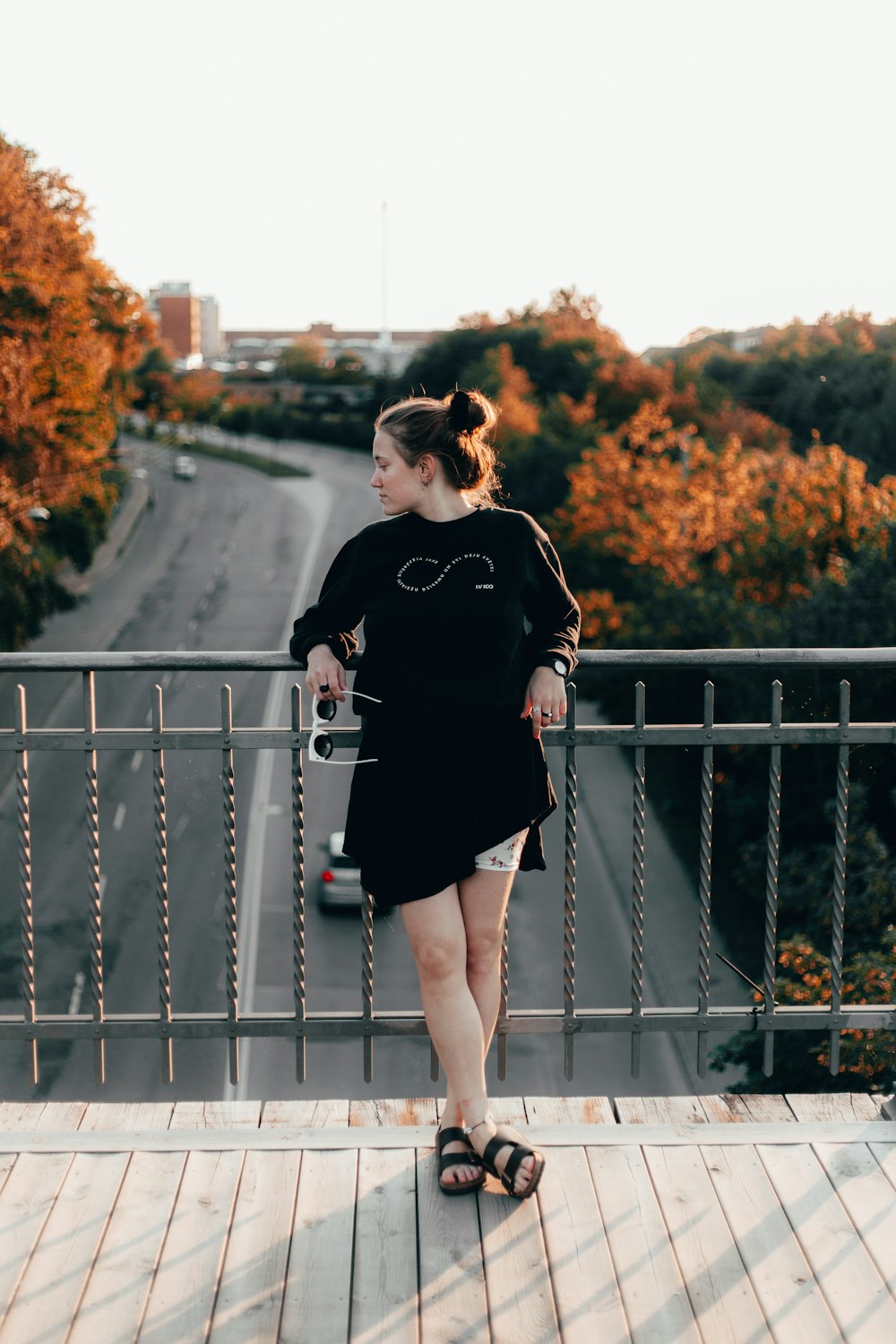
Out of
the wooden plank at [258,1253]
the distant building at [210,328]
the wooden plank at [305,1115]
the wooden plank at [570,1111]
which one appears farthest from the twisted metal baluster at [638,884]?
the distant building at [210,328]

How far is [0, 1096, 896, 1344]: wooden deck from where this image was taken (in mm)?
2391

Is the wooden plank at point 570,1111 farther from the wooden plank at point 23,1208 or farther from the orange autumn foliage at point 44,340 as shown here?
the orange autumn foliage at point 44,340

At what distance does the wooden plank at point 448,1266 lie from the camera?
93.4 inches

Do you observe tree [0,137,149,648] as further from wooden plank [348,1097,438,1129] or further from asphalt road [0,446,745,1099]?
wooden plank [348,1097,438,1129]

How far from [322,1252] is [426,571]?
4.39 feet

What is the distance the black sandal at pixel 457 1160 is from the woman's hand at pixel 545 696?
0.91m

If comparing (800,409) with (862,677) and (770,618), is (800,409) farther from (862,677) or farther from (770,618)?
(862,677)

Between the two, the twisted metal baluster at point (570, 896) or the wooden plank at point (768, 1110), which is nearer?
the twisted metal baluster at point (570, 896)

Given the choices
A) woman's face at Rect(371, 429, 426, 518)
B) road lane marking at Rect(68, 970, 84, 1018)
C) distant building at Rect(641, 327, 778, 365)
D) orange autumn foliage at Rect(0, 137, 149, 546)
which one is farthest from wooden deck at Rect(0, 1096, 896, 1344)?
distant building at Rect(641, 327, 778, 365)

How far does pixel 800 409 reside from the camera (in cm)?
4431

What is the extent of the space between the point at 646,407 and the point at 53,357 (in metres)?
18.5

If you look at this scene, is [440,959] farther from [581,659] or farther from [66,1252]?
[66,1252]

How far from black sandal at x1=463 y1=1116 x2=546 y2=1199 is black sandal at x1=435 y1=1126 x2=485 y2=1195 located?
0.10 ft

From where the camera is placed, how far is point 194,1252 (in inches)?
102
